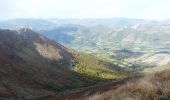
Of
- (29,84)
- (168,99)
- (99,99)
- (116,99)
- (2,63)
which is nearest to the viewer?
(168,99)

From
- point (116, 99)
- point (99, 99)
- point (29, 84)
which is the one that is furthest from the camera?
point (29, 84)

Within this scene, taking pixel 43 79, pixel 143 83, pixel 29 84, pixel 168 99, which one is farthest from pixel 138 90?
pixel 43 79

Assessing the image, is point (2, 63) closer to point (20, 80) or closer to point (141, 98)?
point (20, 80)

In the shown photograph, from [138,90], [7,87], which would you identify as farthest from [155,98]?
[7,87]

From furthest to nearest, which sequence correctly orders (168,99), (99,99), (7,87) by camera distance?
(7,87) < (99,99) < (168,99)

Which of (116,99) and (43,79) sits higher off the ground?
(116,99)

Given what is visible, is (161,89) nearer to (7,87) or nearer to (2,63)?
(7,87)

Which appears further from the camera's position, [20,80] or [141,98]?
[20,80]

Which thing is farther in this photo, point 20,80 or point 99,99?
point 20,80

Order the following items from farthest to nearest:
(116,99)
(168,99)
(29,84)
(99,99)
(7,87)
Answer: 1. (29,84)
2. (7,87)
3. (99,99)
4. (116,99)
5. (168,99)
